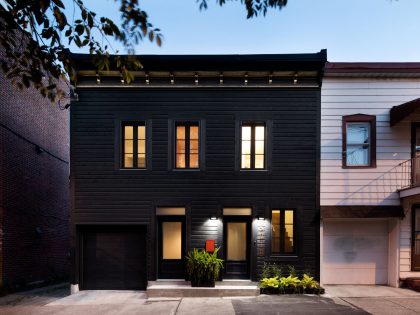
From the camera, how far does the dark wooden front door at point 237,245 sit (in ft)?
37.7

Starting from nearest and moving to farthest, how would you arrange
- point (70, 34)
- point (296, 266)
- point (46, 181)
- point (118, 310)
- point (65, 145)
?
point (70, 34)
point (118, 310)
point (296, 266)
point (46, 181)
point (65, 145)

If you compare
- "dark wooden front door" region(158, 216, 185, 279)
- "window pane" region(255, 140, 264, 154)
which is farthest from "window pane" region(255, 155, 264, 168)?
"dark wooden front door" region(158, 216, 185, 279)

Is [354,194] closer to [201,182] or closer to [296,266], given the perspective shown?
[296,266]

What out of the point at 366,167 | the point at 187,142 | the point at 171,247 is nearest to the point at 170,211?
the point at 171,247

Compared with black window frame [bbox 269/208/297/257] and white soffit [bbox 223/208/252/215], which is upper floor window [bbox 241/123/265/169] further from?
Answer: black window frame [bbox 269/208/297/257]

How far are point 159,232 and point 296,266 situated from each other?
490 cm

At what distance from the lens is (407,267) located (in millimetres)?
11258

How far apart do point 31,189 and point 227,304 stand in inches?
403

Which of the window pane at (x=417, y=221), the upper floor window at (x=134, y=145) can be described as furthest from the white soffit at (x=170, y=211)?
the window pane at (x=417, y=221)

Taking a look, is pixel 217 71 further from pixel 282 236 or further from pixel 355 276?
pixel 355 276

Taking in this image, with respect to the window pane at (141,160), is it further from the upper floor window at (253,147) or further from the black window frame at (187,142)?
the upper floor window at (253,147)

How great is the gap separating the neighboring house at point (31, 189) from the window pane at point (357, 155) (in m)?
12.9

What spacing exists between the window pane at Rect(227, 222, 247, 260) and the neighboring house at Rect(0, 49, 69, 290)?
8586mm

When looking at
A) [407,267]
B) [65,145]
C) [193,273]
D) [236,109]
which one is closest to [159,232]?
[193,273]
